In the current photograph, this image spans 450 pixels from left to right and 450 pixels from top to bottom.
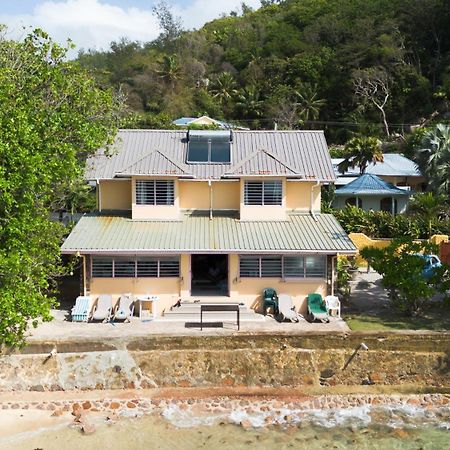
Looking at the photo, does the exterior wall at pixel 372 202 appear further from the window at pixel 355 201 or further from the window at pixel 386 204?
the window at pixel 386 204

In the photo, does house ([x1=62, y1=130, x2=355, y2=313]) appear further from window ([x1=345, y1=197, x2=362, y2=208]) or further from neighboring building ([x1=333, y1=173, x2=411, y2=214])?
window ([x1=345, y1=197, x2=362, y2=208])

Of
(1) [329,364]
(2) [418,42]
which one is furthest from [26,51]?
(2) [418,42]

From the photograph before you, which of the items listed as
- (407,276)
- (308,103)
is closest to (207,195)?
(407,276)

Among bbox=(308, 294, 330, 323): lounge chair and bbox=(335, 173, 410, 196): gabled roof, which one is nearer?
bbox=(308, 294, 330, 323): lounge chair

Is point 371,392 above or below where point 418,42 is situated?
below

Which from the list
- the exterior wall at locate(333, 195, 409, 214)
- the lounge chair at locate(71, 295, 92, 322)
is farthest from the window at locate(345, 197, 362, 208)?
the lounge chair at locate(71, 295, 92, 322)

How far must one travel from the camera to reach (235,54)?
95.1 metres

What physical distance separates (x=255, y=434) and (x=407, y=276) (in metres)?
8.41

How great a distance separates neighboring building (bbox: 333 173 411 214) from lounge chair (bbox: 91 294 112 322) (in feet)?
71.9

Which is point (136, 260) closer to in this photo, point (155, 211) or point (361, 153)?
point (155, 211)

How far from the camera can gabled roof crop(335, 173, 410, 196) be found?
38.0 metres

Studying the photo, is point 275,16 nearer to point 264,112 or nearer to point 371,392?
point 264,112

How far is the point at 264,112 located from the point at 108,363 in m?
65.7

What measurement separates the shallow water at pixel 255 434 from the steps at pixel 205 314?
4145mm
